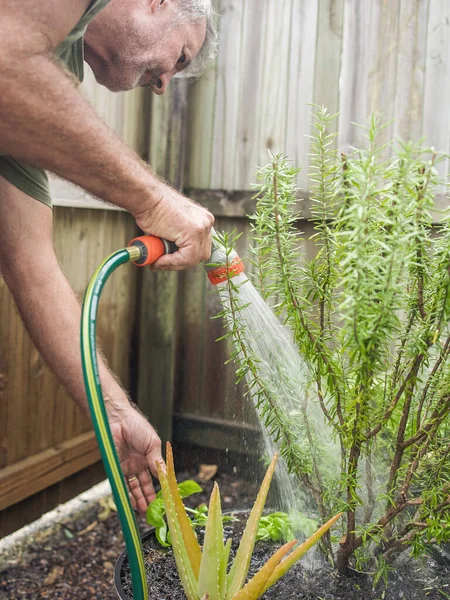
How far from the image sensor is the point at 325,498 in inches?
49.9

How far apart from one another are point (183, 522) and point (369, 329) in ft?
1.56

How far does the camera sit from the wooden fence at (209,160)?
259cm

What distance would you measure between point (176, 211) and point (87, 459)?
6.39 ft

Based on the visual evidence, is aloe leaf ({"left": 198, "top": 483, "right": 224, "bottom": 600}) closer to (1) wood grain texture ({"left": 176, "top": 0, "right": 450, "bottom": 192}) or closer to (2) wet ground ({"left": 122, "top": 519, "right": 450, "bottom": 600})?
(2) wet ground ({"left": 122, "top": 519, "right": 450, "bottom": 600})

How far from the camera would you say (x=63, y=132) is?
3.60ft

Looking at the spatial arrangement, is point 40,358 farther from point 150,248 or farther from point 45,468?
point 150,248

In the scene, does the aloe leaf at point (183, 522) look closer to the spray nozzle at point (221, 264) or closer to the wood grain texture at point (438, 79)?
the spray nozzle at point (221, 264)

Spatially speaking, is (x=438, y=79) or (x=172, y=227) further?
(x=438, y=79)

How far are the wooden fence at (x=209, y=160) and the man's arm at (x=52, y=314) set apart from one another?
72cm

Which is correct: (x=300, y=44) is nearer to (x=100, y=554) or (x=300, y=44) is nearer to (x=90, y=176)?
(x=90, y=176)

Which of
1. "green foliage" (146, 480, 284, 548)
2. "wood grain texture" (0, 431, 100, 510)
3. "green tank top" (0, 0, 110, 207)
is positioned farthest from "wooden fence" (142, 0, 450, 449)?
"green tank top" (0, 0, 110, 207)

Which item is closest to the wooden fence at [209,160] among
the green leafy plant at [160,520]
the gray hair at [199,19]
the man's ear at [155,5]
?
the gray hair at [199,19]

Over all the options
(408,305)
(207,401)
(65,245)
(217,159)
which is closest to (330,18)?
(217,159)

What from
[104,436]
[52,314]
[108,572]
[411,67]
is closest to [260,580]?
[104,436]
